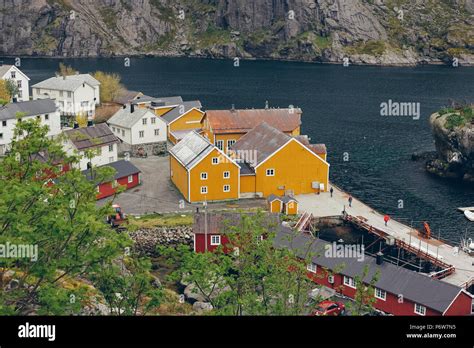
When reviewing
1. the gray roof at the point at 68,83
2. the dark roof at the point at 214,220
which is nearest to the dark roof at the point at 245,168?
the dark roof at the point at 214,220

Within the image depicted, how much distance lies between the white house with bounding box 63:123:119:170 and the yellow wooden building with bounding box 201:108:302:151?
1160cm

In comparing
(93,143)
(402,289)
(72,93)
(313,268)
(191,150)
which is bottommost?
(313,268)

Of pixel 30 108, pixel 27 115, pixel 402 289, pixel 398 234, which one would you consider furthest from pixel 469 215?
pixel 30 108

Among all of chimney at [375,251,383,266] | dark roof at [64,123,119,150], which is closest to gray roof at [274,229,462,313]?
chimney at [375,251,383,266]

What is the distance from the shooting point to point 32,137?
28.6 metres

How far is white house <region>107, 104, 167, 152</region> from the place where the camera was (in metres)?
79.8

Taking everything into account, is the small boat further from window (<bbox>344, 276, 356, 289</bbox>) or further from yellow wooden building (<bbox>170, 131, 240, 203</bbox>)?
window (<bbox>344, 276, 356, 289</bbox>)

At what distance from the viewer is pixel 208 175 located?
2510 inches

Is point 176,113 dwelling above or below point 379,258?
above

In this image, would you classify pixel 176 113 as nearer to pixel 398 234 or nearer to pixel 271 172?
pixel 271 172

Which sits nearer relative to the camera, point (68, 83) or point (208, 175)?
point (208, 175)

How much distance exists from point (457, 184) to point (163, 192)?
3654cm

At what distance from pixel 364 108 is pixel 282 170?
230ft

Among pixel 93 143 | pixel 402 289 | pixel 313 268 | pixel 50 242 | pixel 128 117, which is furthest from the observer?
pixel 128 117
